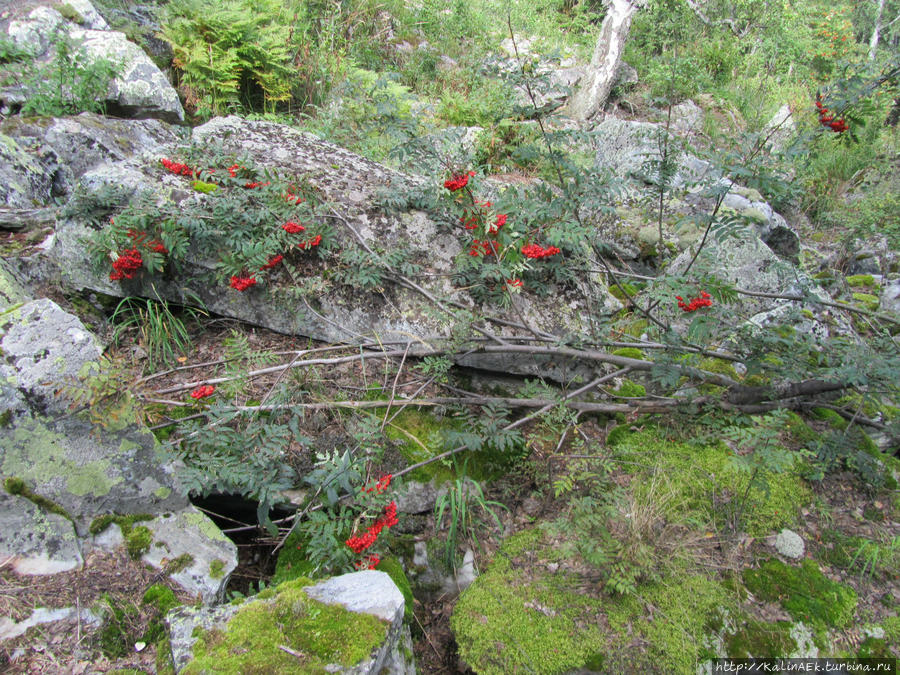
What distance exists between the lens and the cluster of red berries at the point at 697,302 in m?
3.08

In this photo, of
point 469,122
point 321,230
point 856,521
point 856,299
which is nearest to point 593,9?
point 469,122

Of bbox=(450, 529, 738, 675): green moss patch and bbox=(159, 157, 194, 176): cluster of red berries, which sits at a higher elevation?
bbox=(159, 157, 194, 176): cluster of red berries

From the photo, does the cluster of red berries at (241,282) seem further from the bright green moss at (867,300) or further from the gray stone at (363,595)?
the bright green moss at (867,300)

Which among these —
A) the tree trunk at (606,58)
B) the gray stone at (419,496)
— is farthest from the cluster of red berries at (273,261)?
the tree trunk at (606,58)

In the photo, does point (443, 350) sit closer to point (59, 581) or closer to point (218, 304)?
point (218, 304)

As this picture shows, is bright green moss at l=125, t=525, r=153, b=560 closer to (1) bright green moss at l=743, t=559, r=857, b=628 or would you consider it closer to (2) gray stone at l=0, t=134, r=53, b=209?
(1) bright green moss at l=743, t=559, r=857, b=628

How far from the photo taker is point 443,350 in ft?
10.8

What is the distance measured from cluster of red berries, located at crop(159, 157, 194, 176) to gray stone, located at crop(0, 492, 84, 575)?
2.51 m

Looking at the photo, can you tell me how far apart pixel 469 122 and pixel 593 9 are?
6.97 meters

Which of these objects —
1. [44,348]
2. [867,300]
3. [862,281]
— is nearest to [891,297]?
[867,300]

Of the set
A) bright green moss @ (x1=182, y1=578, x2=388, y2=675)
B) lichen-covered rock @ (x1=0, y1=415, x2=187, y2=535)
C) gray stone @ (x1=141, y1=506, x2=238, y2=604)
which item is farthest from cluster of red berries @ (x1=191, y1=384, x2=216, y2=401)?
bright green moss @ (x1=182, y1=578, x2=388, y2=675)

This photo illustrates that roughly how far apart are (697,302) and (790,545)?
1442mm

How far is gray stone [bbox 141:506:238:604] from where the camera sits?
2.26 meters

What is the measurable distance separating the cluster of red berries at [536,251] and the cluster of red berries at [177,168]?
257 cm
